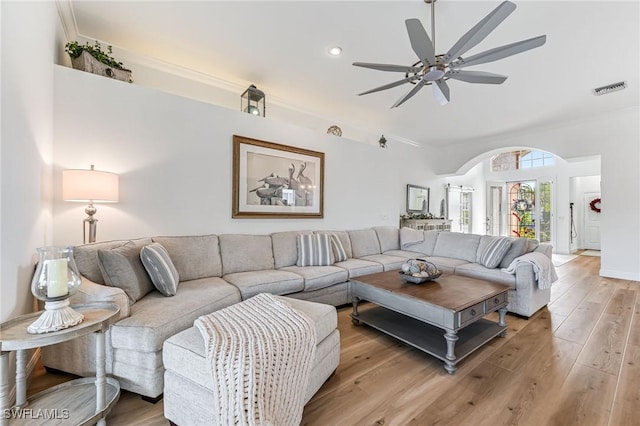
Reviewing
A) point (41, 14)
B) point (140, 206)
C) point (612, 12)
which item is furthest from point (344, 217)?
point (41, 14)

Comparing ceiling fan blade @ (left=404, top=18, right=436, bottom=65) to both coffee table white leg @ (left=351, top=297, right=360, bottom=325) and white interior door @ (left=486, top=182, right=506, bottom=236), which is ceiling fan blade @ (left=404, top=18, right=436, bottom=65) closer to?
coffee table white leg @ (left=351, top=297, right=360, bottom=325)

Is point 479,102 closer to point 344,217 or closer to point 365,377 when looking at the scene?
point 344,217

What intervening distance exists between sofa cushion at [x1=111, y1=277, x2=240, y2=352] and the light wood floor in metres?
0.39

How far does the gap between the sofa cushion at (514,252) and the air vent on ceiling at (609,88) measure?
2.47m

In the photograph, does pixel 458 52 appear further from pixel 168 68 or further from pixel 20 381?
pixel 20 381

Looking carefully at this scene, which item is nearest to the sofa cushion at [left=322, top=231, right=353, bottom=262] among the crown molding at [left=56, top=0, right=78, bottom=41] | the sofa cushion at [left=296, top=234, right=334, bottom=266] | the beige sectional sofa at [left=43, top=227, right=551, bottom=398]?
the beige sectional sofa at [left=43, top=227, right=551, bottom=398]

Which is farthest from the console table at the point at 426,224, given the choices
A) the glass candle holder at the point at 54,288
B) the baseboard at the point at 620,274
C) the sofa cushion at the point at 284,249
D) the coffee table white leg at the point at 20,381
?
the coffee table white leg at the point at 20,381

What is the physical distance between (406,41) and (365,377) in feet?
9.95

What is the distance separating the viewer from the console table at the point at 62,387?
1172 mm

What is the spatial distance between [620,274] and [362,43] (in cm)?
581

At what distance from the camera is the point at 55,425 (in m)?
1.30

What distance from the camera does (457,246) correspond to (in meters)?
4.04

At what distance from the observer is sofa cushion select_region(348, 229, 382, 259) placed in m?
4.07

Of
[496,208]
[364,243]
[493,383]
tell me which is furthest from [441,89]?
[496,208]
